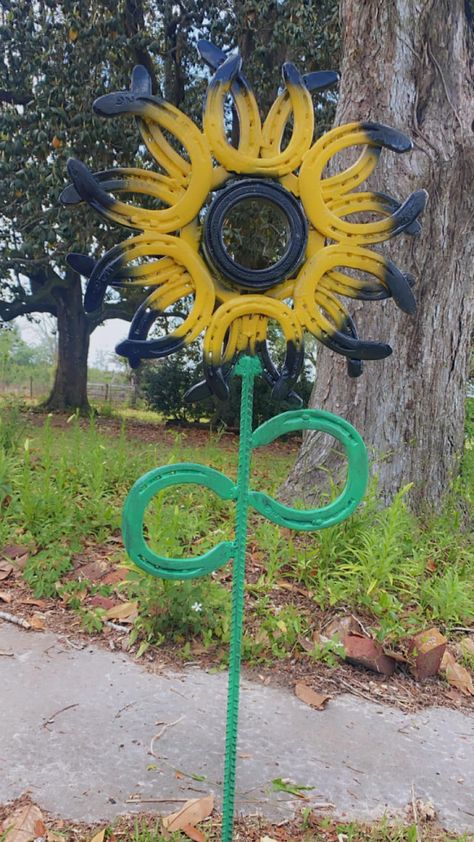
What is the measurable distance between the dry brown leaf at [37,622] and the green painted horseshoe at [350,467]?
1632mm

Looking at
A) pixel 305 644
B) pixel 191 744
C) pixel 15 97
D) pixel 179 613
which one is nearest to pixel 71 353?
pixel 15 97

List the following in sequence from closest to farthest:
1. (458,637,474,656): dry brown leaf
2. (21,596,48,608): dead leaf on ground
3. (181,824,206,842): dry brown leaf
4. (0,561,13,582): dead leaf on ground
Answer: (181,824,206,842): dry brown leaf, (458,637,474,656): dry brown leaf, (21,596,48,608): dead leaf on ground, (0,561,13,582): dead leaf on ground

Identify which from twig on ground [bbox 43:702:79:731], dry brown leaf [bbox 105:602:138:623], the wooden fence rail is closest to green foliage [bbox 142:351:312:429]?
dry brown leaf [bbox 105:602:138:623]

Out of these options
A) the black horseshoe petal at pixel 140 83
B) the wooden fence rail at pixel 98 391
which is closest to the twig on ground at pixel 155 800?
the black horseshoe petal at pixel 140 83

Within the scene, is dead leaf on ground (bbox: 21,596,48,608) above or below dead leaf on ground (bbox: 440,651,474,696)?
above

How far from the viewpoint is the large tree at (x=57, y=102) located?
22.8 feet

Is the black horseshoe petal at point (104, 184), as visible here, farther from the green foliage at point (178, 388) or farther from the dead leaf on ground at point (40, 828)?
the green foliage at point (178, 388)

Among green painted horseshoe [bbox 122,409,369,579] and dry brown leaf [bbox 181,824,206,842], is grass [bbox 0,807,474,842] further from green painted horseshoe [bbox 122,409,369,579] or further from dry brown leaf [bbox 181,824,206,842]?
green painted horseshoe [bbox 122,409,369,579]

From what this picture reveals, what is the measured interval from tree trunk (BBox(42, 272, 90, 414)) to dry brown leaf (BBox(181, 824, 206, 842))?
10.2m

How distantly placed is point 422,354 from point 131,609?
7.50 ft

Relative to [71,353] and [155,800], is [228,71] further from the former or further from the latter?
[71,353]

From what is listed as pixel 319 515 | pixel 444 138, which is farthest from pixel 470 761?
pixel 444 138

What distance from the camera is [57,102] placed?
273 inches

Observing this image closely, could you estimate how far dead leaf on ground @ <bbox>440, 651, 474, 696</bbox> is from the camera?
258 centimetres
